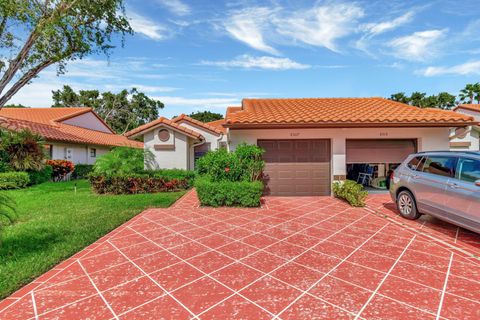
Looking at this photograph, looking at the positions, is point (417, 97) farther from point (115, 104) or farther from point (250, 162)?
point (115, 104)

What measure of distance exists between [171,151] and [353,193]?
10.0 m

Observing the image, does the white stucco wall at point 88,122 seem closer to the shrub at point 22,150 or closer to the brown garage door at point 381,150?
the shrub at point 22,150

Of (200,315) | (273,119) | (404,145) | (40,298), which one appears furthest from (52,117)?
(404,145)

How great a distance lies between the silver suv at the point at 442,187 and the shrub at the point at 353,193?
1108 mm

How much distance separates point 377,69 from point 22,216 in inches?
638

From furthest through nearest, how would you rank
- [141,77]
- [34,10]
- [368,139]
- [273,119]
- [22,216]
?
[141,77] < [34,10] < [368,139] < [273,119] < [22,216]

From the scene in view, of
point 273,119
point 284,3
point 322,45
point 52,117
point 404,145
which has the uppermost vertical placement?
point 284,3

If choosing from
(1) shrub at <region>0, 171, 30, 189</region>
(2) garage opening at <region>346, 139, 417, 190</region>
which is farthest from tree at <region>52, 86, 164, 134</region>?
(2) garage opening at <region>346, 139, 417, 190</region>

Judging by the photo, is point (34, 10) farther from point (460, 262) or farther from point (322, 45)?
point (460, 262)

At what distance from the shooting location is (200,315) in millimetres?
2312

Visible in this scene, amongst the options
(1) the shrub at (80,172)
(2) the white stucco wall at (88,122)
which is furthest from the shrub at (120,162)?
(2) the white stucco wall at (88,122)

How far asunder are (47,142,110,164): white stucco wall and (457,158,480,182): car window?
20.9 m

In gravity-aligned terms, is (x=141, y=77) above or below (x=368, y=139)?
above

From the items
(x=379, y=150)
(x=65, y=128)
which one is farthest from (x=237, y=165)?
(x=65, y=128)
